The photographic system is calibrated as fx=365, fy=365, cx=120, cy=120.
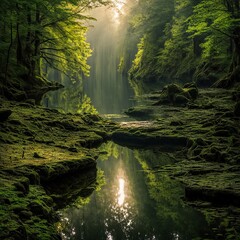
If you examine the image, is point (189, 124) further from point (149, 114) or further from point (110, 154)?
point (149, 114)

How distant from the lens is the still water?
769 centimetres

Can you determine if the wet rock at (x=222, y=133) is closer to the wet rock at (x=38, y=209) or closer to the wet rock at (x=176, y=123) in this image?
the wet rock at (x=176, y=123)

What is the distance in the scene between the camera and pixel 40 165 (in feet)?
32.0

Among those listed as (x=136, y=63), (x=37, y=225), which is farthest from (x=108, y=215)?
(x=136, y=63)

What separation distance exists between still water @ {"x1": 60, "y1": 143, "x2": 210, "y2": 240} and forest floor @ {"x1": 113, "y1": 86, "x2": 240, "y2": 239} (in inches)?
16.0

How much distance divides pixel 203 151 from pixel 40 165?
5688 mm

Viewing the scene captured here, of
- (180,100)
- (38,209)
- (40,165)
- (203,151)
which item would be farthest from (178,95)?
(38,209)

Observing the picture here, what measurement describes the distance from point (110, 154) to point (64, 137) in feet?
6.40

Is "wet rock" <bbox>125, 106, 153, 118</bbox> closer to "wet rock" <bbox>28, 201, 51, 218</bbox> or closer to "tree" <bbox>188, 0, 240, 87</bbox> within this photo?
"tree" <bbox>188, 0, 240, 87</bbox>

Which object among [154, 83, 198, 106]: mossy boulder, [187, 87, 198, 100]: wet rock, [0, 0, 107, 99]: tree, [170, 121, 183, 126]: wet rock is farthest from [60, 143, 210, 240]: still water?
[187, 87, 198, 100]: wet rock

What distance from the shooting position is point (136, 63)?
225ft

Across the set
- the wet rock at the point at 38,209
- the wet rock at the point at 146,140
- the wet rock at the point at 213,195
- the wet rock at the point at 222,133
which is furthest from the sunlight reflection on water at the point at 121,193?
the wet rock at the point at 222,133

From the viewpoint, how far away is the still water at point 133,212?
7688mm

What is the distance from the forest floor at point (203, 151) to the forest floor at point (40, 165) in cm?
219
